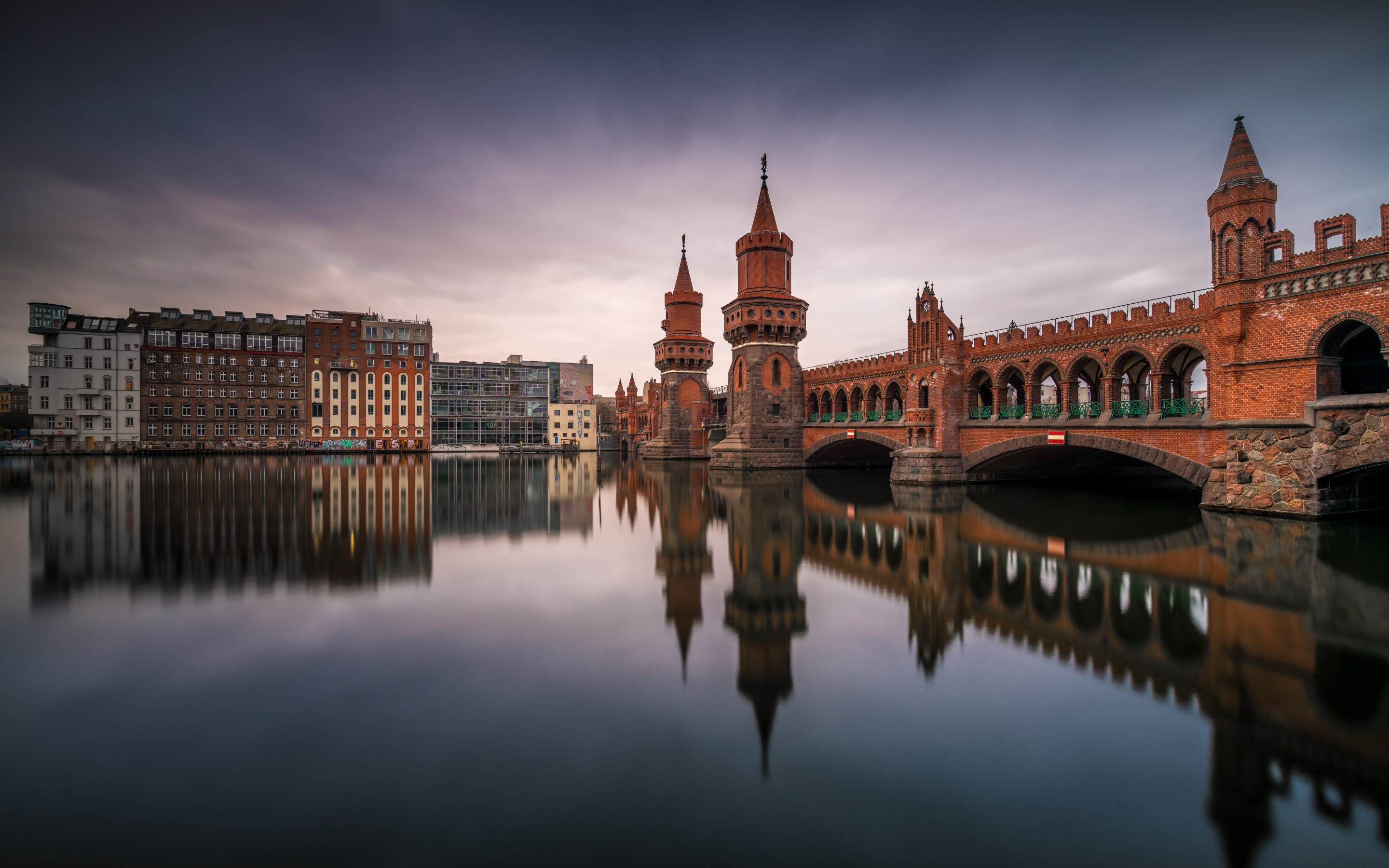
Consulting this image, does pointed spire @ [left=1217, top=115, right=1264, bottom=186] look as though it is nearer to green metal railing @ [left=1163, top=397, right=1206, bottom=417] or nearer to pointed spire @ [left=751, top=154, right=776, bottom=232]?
green metal railing @ [left=1163, top=397, right=1206, bottom=417]

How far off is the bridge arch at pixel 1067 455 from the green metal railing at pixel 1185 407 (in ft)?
4.42

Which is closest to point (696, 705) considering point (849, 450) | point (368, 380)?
point (849, 450)

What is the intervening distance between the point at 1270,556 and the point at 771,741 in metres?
13.0

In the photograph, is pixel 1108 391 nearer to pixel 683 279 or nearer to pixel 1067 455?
pixel 1067 455

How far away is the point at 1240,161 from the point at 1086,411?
9145 mm

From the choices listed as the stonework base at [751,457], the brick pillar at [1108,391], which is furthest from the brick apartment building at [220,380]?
the brick pillar at [1108,391]

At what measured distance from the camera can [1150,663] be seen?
23.2 ft

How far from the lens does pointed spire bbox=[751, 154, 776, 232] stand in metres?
40.6

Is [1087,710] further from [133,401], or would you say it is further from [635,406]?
[133,401]

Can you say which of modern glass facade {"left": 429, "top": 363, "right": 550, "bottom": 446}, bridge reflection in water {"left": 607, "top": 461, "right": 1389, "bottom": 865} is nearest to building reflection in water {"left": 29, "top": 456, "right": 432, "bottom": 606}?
bridge reflection in water {"left": 607, "top": 461, "right": 1389, "bottom": 865}

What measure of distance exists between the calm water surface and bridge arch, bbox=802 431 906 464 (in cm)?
2261

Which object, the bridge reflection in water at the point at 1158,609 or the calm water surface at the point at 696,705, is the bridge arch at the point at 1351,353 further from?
the calm water surface at the point at 696,705

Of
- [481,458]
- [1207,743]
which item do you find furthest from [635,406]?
[1207,743]

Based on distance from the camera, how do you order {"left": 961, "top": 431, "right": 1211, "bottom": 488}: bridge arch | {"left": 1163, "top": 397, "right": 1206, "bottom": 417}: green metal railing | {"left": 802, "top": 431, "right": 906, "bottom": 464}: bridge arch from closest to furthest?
{"left": 961, "top": 431, "right": 1211, "bottom": 488}: bridge arch
{"left": 1163, "top": 397, "right": 1206, "bottom": 417}: green metal railing
{"left": 802, "top": 431, "right": 906, "bottom": 464}: bridge arch
